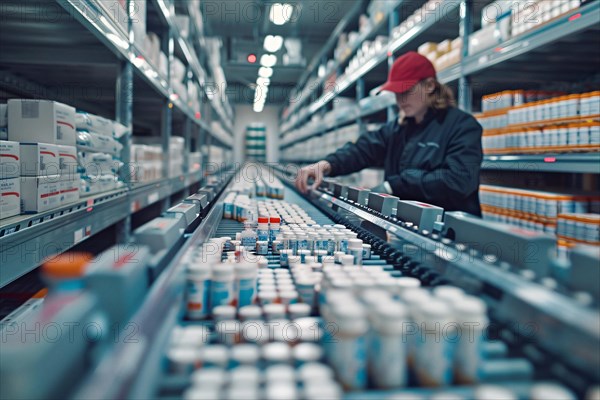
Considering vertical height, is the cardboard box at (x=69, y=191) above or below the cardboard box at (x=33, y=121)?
below

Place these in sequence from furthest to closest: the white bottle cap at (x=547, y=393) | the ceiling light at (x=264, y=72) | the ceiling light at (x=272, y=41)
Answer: the ceiling light at (x=264, y=72), the ceiling light at (x=272, y=41), the white bottle cap at (x=547, y=393)

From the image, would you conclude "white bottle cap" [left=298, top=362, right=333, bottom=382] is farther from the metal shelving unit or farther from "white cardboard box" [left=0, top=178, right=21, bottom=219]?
the metal shelving unit

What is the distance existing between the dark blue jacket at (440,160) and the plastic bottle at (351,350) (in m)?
1.82

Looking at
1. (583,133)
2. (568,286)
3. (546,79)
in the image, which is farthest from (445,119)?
(568,286)

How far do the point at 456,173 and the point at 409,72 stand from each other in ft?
2.16

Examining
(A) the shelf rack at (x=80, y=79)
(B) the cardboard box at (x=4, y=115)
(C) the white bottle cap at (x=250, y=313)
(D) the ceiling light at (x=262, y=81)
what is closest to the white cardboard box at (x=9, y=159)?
(A) the shelf rack at (x=80, y=79)

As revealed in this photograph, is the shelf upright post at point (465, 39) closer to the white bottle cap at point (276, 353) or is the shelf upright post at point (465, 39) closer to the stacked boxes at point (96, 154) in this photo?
the stacked boxes at point (96, 154)

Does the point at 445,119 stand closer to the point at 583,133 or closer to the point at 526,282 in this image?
the point at 583,133

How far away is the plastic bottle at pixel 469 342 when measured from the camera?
0.72 m

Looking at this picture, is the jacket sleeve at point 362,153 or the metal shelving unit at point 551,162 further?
the jacket sleeve at point 362,153

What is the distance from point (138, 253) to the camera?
901 mm

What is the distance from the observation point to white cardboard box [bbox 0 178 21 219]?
1.57 m

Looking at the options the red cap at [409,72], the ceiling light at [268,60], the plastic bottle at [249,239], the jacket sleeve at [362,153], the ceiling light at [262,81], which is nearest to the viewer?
the plastic bottle at [249,239]

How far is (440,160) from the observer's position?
257cm
